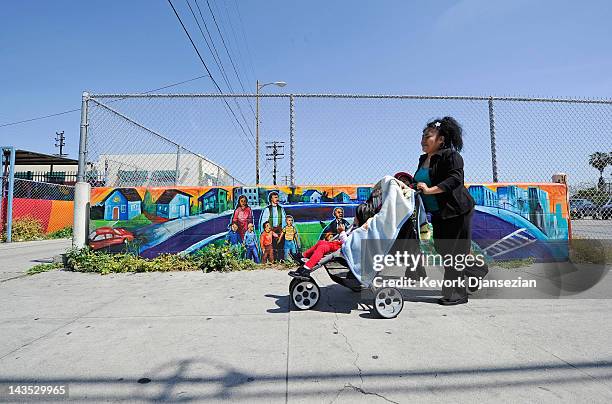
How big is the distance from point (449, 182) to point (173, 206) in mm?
→ 4632

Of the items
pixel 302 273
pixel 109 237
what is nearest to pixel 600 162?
pixel 302 273

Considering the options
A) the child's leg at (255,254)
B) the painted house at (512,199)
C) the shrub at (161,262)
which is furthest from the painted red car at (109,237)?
the painted house at (512,199)

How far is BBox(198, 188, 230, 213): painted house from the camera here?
19.5ft

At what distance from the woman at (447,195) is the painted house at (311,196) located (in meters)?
2.16

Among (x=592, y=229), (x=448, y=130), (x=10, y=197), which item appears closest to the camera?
(x=448, y=130)

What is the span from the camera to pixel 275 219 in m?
5.89

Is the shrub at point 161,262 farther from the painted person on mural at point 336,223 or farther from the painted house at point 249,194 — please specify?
the painted person on mural at point 336,223

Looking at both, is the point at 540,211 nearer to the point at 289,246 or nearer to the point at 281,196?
the point at 289,246

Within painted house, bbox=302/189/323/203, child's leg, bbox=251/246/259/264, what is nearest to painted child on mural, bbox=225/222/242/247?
child's leg, bbox=251/246/259/264

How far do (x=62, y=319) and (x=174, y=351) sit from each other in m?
1.64

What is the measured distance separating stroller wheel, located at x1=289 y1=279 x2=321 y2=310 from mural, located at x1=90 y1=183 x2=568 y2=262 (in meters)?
2.36

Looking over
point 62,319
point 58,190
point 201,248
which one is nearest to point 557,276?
point 201,248

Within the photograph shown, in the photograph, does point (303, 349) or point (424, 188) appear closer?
point (303, 349)

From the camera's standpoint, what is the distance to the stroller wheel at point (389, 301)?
3.26 metres
